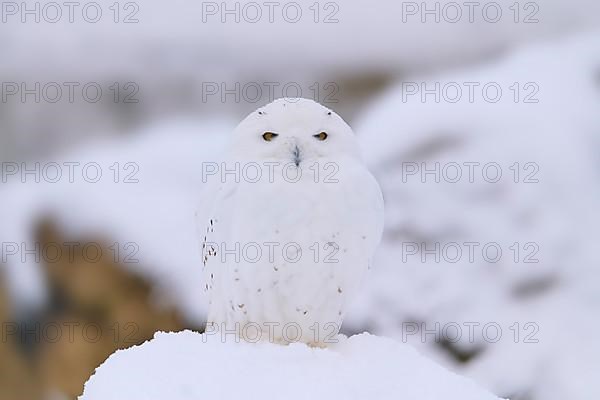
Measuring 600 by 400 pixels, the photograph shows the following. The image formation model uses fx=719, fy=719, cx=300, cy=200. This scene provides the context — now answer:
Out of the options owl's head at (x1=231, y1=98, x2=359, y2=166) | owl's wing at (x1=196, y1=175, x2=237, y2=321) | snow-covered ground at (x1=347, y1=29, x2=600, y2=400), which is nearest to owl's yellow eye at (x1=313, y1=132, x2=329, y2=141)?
owl's head at (x1=231, y1=98, x2=359, y2=166)

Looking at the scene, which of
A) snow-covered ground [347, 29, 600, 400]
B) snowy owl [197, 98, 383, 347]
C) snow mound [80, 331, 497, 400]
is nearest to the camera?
snow mound [80, 331, 497, 400]

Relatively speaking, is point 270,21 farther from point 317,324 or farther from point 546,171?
point 317,324

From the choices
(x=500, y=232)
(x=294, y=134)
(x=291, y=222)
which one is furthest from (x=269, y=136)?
(x=500, y=232)

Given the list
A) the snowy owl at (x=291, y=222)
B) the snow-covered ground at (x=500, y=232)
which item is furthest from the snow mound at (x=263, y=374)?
the snow-covered ground at (x=500, y=232)

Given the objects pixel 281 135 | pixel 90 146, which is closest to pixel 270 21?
pixel 90 146

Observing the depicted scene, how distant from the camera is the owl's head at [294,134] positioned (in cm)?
158

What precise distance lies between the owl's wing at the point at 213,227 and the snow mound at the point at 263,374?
0.24 metres

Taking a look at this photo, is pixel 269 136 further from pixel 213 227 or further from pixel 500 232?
pixel 500 232

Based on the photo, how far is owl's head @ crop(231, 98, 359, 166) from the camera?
1.58 meters

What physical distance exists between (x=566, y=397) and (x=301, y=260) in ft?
6.34

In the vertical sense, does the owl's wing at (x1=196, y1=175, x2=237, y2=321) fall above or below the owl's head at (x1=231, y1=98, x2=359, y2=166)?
below

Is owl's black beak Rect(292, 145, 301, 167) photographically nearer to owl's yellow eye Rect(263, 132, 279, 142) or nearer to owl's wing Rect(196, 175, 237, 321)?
owl's yellow eye Rect(263, 132, 279, 142)

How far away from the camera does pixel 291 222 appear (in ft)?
5.13

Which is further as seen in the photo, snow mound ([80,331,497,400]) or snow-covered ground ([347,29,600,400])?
snow-covered ground ([347,29,600,400])
